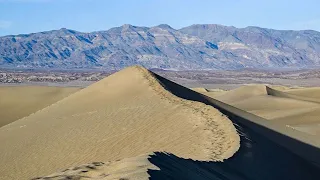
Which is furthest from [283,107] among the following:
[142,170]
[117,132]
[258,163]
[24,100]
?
[142,170]

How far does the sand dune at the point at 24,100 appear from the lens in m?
39.9

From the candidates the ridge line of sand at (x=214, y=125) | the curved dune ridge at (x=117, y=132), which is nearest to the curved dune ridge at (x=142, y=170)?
the curved dune ridge at (x=117, y=132)

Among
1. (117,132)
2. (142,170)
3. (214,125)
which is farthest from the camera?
(117,132)

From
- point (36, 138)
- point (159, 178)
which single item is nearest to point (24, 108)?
point (36, 138)

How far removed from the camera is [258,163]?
1327cm

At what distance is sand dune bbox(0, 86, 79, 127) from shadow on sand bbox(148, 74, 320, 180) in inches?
946

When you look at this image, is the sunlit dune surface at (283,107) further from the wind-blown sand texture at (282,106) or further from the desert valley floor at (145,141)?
the desert valley floor at (145,141)

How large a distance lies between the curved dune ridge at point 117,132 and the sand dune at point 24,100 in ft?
Result: 52.2

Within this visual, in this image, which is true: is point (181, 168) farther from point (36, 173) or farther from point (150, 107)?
point (150, 107)

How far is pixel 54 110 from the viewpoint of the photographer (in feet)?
80.3

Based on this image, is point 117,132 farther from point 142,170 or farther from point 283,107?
point 283,107

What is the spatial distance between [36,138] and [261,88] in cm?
3420

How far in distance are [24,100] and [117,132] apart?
2943cm

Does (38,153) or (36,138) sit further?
(36,138)
